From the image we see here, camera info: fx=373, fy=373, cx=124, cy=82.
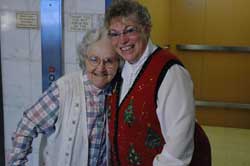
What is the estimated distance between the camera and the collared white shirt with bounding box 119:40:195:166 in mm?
1332

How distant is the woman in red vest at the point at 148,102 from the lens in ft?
4.41

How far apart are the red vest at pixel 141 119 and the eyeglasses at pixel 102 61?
11 centimetres

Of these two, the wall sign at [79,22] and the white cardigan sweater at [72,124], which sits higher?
the wall sign at [79,22]

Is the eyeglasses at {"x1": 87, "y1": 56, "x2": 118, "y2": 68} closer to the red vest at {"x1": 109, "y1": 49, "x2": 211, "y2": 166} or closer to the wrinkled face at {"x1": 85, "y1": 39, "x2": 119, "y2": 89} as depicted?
the wrinkled face at {"x1": 85, "y1": 39, "x2": 119, "y2": 89}

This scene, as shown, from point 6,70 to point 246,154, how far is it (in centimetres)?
252

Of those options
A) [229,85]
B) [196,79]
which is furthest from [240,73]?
[196,79]

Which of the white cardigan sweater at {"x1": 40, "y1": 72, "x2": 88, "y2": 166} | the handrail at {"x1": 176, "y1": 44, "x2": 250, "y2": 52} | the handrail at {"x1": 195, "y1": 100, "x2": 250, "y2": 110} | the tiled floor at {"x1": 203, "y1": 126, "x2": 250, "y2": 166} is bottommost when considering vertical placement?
the tiled floor at {"x1": 203, "y1": 126, "x2": 250, "y2": 166}

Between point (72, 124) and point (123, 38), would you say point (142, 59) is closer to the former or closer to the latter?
point (123, 38)

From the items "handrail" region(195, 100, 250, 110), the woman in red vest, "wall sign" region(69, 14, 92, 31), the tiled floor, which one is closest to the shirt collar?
the woman in red vest

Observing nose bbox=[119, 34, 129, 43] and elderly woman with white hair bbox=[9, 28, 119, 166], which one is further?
elderly woman with white hair bbox=[9, 28, 119, 166]

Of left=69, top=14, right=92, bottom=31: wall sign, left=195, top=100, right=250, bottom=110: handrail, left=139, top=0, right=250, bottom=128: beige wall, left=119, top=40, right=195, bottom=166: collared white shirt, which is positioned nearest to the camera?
left=119, top=40, right=195, bottom=166: collared white shirt

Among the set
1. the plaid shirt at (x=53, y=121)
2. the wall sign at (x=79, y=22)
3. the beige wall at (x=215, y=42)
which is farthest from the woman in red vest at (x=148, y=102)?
the beige wall at (x=215, y=42)

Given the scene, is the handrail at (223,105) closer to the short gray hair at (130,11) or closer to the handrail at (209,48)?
the handrail at (209,48)

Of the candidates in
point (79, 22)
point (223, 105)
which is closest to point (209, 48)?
point (223, 105)
